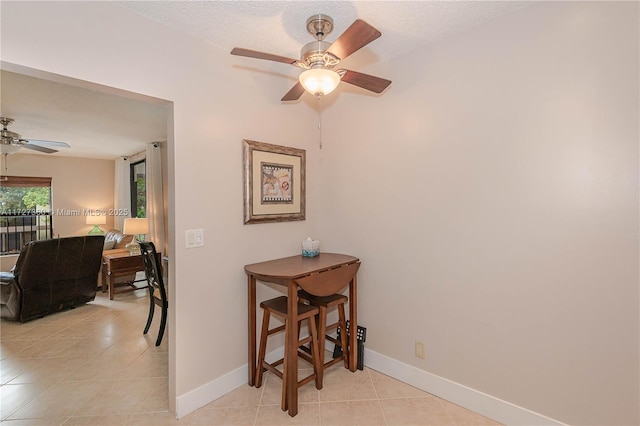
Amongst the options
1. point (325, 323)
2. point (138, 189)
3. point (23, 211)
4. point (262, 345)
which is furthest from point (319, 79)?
point (23, 211)

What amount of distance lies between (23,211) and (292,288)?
20.5ft

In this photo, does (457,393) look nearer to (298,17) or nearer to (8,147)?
(298,17)

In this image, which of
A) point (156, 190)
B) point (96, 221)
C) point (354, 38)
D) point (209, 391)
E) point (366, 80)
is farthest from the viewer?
point (96, 221)

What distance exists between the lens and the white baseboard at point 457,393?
5.50ft

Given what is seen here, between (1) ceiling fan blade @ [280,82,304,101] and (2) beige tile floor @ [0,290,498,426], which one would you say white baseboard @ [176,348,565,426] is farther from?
(1) ceiling fan blade @ [280,82,304,101]

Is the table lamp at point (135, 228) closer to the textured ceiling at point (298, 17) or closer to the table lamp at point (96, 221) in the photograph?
the table lamp at point (96, 221)

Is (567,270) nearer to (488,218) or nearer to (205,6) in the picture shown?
(488,218)

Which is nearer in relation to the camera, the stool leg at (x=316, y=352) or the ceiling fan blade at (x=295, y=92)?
the ceiling fan blade at (x=295, y=92)

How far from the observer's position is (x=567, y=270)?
155 centimetres

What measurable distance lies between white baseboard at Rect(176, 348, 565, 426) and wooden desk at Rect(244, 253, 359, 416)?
6.6 inches

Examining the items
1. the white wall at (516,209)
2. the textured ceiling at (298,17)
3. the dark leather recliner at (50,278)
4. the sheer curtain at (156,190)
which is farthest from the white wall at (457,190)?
the sheer curtain at (156,190)

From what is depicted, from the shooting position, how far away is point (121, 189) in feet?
19.2

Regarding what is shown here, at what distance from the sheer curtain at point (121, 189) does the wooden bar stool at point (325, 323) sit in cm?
508

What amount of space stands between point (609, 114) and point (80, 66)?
2.56 metres
